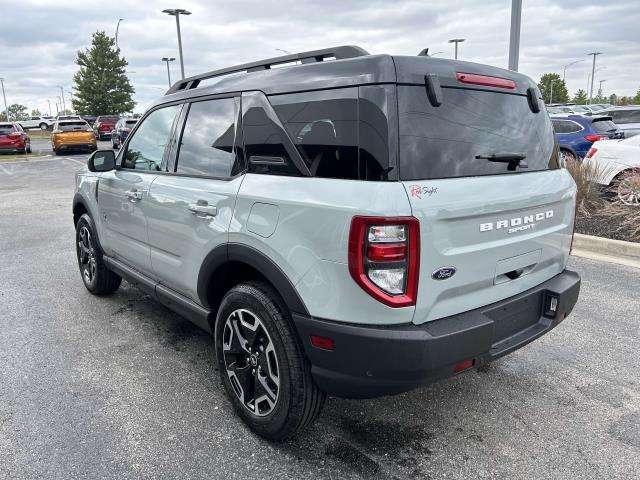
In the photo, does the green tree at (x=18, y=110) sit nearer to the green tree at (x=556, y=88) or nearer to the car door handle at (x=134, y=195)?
the green tree at (x=556, y=88)

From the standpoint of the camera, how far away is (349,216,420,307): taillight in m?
2.12

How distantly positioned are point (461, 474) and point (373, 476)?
42cm

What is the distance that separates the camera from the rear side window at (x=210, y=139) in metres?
2.96

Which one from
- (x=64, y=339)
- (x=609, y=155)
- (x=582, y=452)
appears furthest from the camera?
(x=609, y=155)

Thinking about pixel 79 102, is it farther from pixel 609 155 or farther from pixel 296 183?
pixel 296 183

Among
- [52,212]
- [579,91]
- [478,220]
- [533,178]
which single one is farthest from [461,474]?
[579,91]

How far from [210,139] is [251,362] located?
53.2 inches

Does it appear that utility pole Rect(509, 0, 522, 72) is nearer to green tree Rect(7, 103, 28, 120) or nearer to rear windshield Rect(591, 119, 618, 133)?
rear windshield Rect(591, 119, 618, 133)

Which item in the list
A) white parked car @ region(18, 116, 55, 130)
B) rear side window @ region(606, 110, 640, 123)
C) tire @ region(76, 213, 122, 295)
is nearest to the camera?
tire @ region(76, 213, 122, 295)

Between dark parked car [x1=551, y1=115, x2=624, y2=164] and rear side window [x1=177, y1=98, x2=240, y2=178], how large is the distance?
12.7 meters

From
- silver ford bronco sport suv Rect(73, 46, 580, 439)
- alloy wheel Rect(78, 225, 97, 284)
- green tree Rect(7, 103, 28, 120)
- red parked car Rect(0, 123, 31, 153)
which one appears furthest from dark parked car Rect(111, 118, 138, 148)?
green tree Rect(7, 103, 28, 120)

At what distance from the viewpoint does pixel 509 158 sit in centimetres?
260

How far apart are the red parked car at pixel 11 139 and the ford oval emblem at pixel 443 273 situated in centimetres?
2861

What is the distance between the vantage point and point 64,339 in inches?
161
